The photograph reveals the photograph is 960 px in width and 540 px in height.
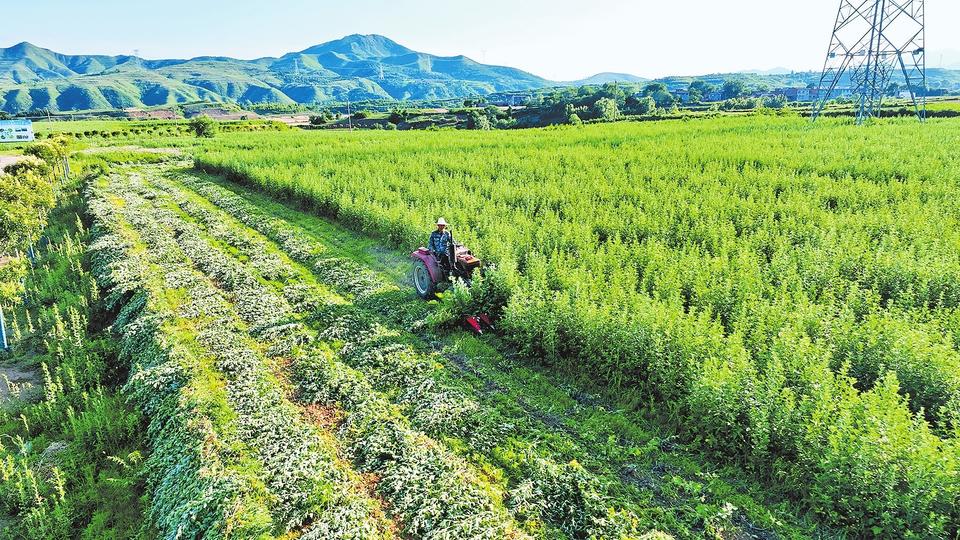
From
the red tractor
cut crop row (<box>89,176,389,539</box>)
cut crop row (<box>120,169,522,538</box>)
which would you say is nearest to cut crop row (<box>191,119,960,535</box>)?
the red tractor

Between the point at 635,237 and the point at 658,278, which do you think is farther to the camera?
the point at 635,237

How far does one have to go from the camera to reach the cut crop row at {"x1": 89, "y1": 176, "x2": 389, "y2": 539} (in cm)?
552

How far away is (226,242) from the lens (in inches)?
625

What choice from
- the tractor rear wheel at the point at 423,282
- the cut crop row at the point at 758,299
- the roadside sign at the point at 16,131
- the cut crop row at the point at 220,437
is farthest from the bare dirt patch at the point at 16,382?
the roadside sign at the point at 16,131

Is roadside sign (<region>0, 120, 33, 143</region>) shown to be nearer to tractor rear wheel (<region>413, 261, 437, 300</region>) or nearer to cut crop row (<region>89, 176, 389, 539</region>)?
cut crop row (<region>89, 176, 389, 539</region>)

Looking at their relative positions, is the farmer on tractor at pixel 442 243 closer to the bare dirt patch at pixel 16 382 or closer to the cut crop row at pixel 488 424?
the cut crop row at pixel 488 424

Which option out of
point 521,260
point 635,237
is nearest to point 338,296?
point 521,260

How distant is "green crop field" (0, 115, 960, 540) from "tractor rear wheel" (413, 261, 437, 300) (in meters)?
0.31

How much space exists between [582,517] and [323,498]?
9.41 ft

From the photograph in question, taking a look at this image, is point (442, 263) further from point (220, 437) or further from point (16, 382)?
point (16, 382)

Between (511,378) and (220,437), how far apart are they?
13.7ft

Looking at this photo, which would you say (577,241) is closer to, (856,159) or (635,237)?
(635,237)

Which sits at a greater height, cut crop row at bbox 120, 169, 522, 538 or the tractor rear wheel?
the tractor rear wheel

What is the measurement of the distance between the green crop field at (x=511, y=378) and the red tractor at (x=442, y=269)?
0.39m
